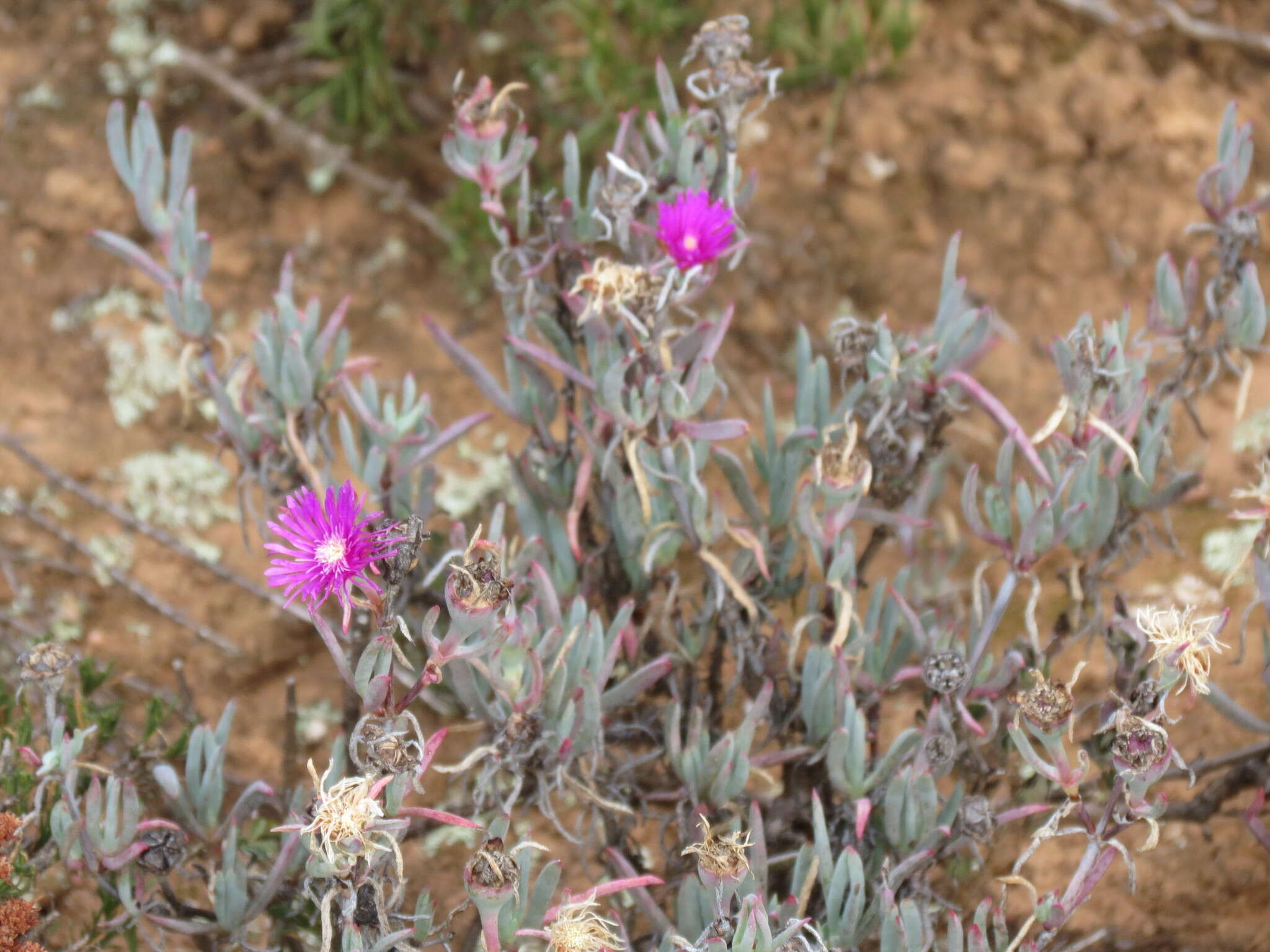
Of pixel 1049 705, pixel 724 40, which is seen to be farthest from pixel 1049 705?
pixel 724 40

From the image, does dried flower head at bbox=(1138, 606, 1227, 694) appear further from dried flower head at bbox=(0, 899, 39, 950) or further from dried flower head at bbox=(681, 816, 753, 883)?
dried flower head at bbox=(0, 899, 39, 950)

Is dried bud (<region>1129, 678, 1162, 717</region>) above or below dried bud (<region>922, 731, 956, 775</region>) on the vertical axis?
above

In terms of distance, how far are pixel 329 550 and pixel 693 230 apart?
0.52 meters

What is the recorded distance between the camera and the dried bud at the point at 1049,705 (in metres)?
1.17

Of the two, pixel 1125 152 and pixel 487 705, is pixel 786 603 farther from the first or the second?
pixel 1125 152

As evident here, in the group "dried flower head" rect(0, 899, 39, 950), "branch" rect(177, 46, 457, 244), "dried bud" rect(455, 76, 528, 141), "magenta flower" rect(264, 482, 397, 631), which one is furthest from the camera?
"branch" rect(177, 46, 457, 244)

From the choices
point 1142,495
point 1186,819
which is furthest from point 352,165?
point 1186,819

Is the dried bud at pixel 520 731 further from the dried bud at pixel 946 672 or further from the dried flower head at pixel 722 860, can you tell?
the dried bud at pixel 946 672

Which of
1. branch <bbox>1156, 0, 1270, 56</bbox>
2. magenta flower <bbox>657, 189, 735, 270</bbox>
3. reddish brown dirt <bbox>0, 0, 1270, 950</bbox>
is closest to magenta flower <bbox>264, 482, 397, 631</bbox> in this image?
magenta flower <bbox>657, 189, 735, 270</bbox>

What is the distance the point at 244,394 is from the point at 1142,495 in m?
1.06

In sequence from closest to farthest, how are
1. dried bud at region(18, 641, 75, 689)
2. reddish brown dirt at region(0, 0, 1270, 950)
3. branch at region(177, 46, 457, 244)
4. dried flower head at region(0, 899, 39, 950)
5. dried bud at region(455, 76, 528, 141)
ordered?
dried flower head at region(0, 899, 39, 950) < dried bud at region(18, 641, 75, 689) < dried bud at region(455, 76, 528, 141) < reddish brown dirt at region(0, 0, 1270, 950) < branch at region(177, 46, 457, 244)

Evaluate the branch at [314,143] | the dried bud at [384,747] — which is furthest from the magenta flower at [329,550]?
the branch at [314,143]

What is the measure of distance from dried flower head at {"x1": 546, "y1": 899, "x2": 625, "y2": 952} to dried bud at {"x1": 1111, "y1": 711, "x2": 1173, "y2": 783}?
1.54ft

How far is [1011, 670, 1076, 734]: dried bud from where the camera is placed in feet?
3.85
